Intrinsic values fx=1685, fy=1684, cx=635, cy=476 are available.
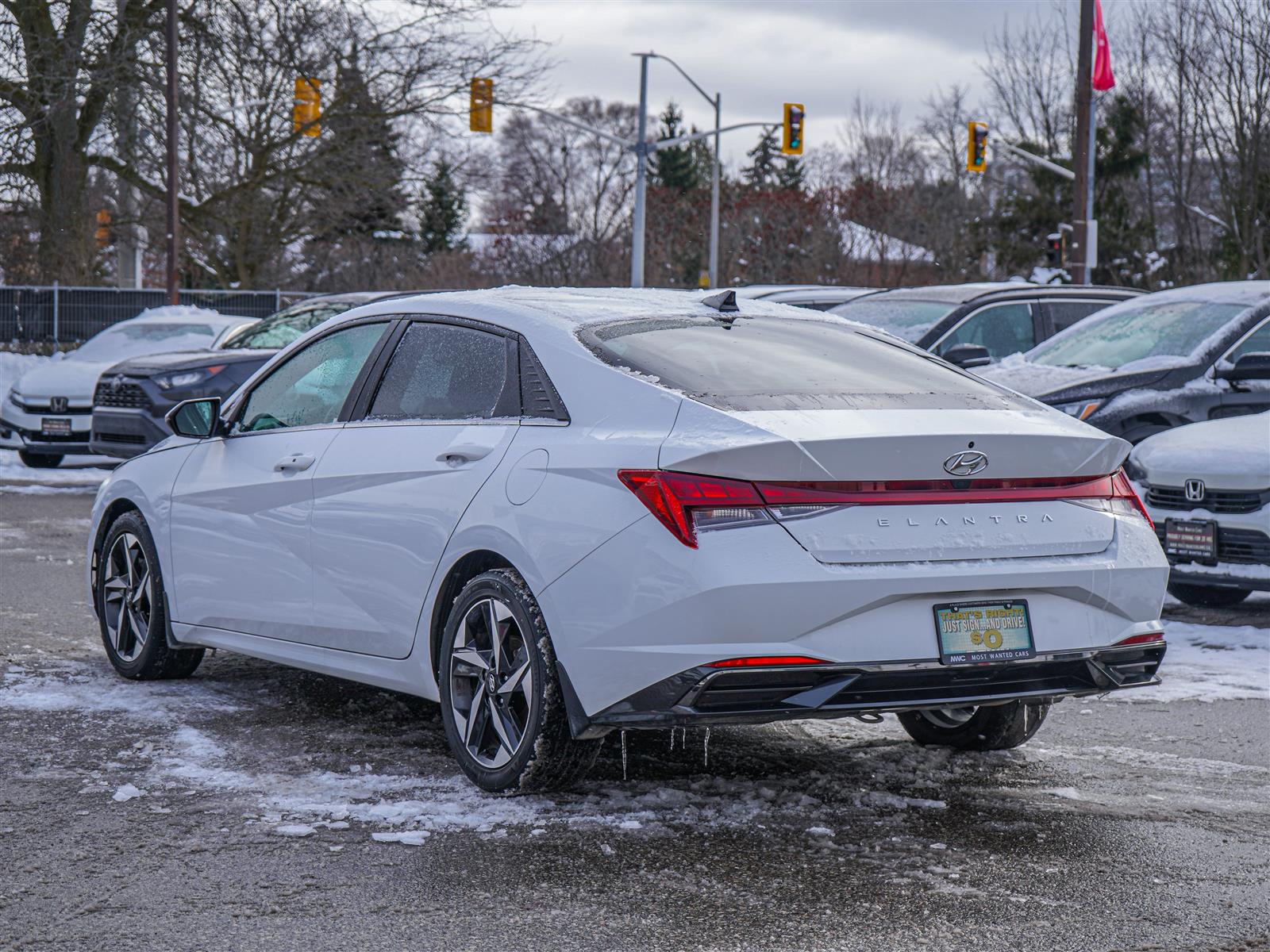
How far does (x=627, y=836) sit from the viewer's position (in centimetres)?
461

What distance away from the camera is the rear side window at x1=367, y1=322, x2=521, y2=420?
534 cm

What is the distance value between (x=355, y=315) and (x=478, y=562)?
4.85 feet

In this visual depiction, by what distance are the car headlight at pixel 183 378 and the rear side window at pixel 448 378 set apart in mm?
9478

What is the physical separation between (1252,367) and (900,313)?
4500mm

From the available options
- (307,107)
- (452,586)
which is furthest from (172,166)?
(452,586)


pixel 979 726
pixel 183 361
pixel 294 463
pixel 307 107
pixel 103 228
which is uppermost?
pixel 307 107

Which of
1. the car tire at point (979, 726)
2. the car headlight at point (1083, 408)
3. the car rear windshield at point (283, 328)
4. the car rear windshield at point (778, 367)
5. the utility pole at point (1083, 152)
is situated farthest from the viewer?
the utility pole at point (1083, 152)

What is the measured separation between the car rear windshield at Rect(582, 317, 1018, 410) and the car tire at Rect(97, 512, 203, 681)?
2.62m

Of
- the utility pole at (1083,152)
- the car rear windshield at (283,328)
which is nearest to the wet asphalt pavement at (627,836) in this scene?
the car rear windshield at (283,328)

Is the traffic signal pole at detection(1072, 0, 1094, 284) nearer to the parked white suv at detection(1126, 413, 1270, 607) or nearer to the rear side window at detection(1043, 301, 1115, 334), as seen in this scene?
the rear side window at detection(1043, 301, 1115, 334)

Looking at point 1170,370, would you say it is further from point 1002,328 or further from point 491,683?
point 491,683

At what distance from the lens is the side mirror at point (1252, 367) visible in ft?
31.9

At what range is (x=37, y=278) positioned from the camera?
33688 millimetres

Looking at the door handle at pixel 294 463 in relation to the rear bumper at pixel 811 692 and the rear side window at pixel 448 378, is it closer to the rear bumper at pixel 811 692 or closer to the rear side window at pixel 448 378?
the rear side window at pixel 448 378
